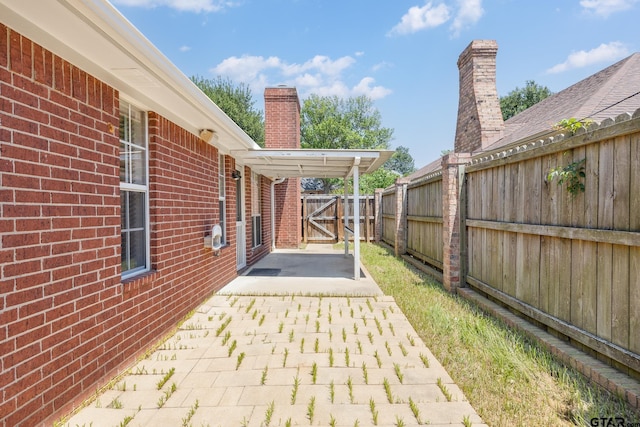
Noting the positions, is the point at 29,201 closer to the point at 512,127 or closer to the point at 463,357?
the point at 463,357

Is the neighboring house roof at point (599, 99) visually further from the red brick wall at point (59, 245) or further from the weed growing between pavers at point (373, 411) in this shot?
the red brick wall at point (59, 245)

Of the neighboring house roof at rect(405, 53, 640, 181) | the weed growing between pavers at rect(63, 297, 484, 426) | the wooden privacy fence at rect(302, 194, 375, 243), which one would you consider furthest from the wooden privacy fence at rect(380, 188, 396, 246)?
the weed growing between pavers at rect(63, 297, 484, 426)

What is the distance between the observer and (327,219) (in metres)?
13.8

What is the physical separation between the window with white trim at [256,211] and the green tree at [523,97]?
30.3 m

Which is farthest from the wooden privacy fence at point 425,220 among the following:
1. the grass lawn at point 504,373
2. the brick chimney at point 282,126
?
the brick chimney at point 282,126

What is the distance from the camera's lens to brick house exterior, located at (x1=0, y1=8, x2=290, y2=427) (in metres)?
1.99

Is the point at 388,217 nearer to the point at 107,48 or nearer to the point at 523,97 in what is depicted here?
the point at 107,48

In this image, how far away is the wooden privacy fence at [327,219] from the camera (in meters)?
13.7

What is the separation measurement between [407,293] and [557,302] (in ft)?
8.12

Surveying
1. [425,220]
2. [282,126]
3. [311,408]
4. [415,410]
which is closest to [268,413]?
[311,408]

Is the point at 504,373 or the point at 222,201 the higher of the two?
the point at 222,201

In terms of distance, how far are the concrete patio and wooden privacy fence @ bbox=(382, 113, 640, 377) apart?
1240mm

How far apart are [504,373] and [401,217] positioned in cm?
661

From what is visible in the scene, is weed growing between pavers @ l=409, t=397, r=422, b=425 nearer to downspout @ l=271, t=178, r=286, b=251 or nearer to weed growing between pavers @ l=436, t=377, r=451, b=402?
weed growing between pavers @ l=436, t=377, r=451, b=402
